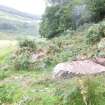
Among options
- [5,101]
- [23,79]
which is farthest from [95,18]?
[5,101]

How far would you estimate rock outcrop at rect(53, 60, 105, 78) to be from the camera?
47.8 ft

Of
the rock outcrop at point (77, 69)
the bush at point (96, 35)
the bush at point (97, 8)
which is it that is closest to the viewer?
the rock outcrop at point (77, 69)

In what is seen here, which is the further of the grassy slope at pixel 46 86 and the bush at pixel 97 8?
the bush at pixel 97 8

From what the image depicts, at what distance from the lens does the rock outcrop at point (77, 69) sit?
14570 millimetres

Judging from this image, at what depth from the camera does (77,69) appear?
14.9 meters

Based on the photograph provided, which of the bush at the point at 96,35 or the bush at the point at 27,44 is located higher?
the bush at the point at 96,35

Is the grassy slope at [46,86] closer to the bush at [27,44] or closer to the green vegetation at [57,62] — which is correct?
the green vegetation at [57,62]

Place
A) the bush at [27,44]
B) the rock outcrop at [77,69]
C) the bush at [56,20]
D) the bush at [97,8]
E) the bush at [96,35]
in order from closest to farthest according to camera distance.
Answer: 1. the rock outcrop at [77,69]
2. the bush at [96,35]
3. the bush at [27,44]
4. the bush at [97,8]
5. the bush at [56,20]

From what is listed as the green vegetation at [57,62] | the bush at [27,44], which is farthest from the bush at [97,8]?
the bush at [27,44]

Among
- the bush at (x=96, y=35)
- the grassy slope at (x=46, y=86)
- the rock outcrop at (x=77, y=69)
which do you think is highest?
the bush at (x=96, y=35)

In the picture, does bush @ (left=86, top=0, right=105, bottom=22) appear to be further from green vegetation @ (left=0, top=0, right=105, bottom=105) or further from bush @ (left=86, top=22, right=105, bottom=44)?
bush @ (left=86, top=22, right=105, bottom=44)

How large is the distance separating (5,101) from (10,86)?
59.2 inches

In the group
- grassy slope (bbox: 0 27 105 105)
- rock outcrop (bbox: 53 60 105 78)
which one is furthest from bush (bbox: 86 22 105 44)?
rock outcrop (bbox: 53 60 105 78)

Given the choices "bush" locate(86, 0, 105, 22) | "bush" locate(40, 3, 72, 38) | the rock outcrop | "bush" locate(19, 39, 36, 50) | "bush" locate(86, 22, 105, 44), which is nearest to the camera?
the rock outcrop
